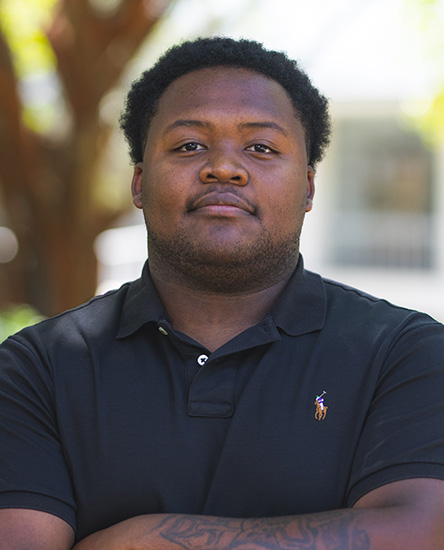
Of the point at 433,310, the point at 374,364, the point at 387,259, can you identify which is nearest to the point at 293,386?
the point at 374,364

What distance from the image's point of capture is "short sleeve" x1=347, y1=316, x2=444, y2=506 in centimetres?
212

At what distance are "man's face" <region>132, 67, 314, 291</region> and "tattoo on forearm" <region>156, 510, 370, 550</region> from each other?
765 millimetres

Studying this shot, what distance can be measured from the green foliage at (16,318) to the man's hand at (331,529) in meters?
4.12

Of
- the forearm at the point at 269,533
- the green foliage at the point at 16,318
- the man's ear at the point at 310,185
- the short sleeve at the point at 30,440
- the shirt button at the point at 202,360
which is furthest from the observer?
the green foliage at the point at 16,318

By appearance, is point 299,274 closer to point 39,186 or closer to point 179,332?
point 179,332

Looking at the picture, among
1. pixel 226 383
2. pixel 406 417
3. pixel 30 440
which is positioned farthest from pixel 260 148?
pixel 30 440

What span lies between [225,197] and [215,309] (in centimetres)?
37

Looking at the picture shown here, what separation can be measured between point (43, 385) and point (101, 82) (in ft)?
12.8

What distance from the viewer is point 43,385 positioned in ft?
7.82

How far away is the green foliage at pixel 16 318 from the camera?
6.11 m

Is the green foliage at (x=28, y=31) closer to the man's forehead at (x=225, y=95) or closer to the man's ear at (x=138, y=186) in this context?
the man's ear at (x=138, y=186)

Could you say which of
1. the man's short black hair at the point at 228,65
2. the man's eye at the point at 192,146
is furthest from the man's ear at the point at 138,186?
the man's eye at the point at 192,146

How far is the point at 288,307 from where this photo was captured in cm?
255

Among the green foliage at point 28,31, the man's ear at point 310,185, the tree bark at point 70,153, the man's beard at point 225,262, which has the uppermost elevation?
the green foliage at point 28,31
